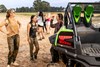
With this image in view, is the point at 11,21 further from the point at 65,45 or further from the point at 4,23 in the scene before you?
the point at 65,45

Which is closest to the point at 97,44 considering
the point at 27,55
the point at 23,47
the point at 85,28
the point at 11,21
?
the point at 85,28

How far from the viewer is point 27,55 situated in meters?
11.3

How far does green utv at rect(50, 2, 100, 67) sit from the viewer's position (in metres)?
5.64

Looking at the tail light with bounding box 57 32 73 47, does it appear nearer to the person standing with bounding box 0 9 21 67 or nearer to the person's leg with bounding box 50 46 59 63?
the person's leg with bounding box 50 46 59 63

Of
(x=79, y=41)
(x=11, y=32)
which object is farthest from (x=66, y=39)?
(x=11, y=32)

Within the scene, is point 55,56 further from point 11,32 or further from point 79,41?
point 11,32

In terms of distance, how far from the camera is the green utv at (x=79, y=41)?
5645 mm

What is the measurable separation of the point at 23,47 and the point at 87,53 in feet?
25.0

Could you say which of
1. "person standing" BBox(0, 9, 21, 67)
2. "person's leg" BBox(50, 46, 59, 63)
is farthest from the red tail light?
"person standing" BBox(0, 9, 21, 67)

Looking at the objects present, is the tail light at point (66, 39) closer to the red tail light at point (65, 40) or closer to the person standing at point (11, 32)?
the red tail light at point (65, 40)

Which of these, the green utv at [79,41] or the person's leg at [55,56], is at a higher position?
the green utv at [79,41]

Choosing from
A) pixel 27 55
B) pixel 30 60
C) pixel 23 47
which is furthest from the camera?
pixel 23 47

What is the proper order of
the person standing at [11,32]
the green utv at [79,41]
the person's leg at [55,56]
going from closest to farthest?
the green utv at [79,41], the person's leg at [55,56], the person standing at [11,32]

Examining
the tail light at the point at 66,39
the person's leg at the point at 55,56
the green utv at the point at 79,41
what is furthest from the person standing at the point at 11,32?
the tail light at the point at 66,39
